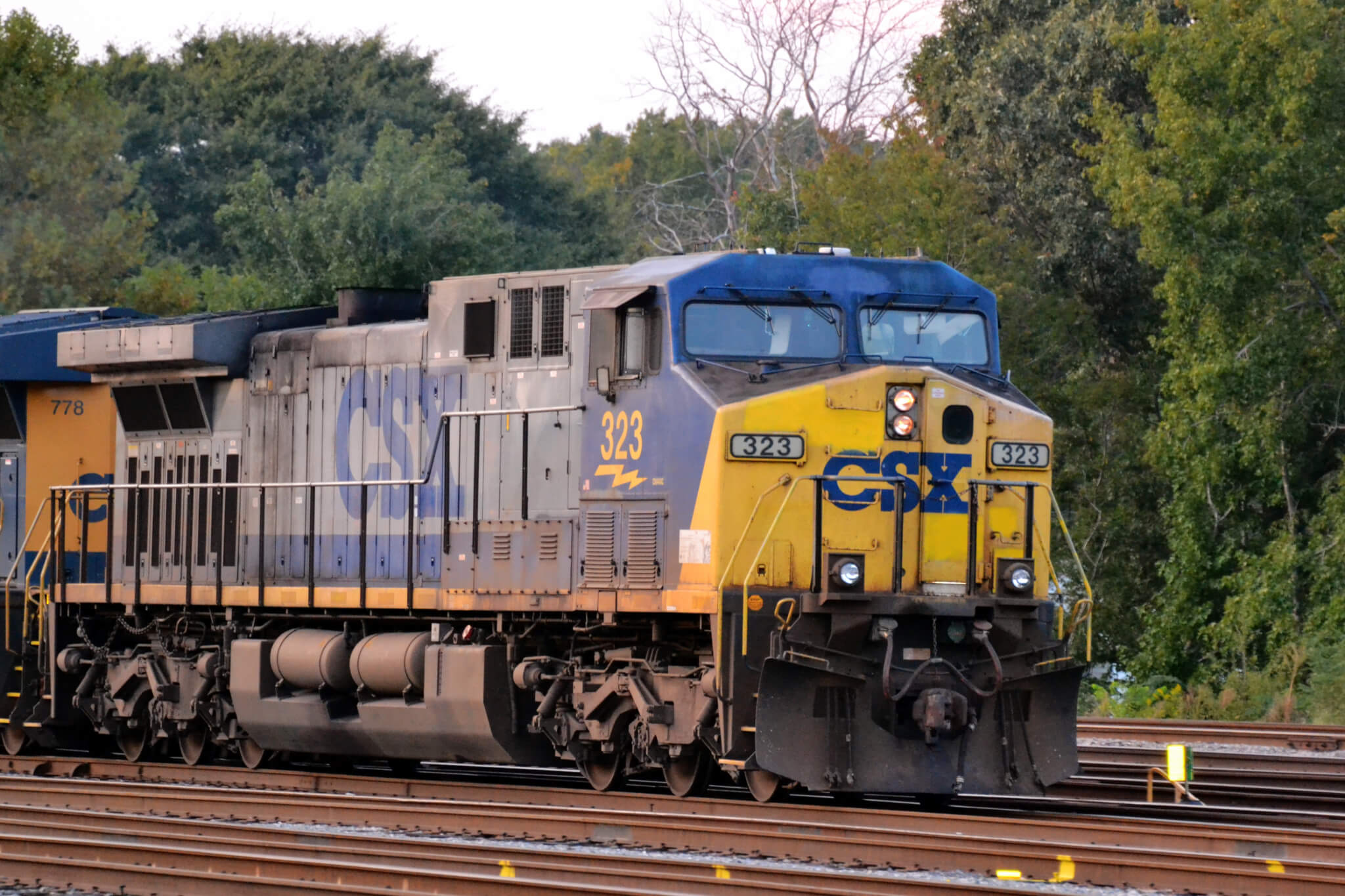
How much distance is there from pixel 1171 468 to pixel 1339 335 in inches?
102

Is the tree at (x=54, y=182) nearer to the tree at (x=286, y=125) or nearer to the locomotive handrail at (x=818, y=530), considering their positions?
the tree at (x=286, y=125)

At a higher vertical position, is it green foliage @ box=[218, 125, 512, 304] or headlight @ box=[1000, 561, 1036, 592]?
green foliage @ box=[218, 125, 512, 304]

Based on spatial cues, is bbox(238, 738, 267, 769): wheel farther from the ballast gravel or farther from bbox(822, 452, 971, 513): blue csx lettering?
bbox(822, 452, 971, 513): blue csx lettering

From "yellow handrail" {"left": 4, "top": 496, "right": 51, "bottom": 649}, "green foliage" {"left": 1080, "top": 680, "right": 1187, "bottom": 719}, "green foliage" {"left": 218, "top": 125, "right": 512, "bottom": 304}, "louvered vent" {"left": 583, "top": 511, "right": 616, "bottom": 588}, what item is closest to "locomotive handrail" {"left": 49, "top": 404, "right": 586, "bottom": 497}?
"yellow handrail" {"left": 4, "top": 496, "right": 51, "bottom": 649}

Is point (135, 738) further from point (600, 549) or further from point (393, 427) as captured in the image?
point (600, 549)

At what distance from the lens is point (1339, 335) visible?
2252cm

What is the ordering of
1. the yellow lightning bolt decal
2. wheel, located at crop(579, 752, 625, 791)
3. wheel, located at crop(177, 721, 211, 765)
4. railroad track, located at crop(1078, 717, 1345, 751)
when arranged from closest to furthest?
the yellow lightning bolt decal
wheel, located at crop(579, 752, 625, 791)
wheel, located at crop(177, 721, 211, 765)
railroad track, located at crop(1078, 717, 1345, 751)

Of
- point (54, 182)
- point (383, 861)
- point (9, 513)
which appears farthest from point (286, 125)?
point (383, 861)

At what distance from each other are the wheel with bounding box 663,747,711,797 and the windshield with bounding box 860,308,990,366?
8.48ft

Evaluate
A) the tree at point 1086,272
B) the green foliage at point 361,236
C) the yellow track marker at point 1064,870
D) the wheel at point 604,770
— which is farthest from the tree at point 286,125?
the yellow track marker at point 1064,870

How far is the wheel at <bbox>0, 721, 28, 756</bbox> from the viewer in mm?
14820

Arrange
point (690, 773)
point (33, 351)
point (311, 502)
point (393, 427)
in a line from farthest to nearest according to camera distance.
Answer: point (33, 351) → point (311, 502) → point (393, 427) → point (690, 773)

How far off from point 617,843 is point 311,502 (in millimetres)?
4948

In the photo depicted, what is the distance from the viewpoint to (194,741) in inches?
557
